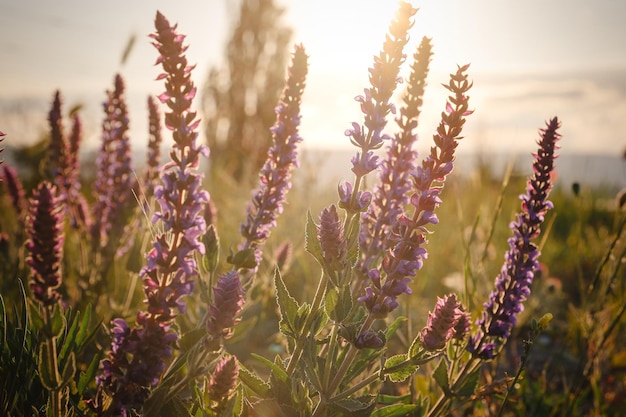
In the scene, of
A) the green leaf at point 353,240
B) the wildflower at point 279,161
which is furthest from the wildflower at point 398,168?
the wildflower at point 279,161

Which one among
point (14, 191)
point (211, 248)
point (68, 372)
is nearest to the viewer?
point (68, 372)

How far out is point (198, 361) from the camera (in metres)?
1.42

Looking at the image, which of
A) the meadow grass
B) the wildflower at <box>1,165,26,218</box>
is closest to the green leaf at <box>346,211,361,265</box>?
the meadow grass

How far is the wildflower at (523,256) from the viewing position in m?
1.58

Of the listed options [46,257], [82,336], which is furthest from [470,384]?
[46,257]

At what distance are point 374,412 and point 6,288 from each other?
182 centimetres

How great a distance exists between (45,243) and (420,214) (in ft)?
3.04

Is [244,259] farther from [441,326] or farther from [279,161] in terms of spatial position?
[441,326]

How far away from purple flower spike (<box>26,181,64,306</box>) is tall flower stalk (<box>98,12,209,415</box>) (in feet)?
0.67

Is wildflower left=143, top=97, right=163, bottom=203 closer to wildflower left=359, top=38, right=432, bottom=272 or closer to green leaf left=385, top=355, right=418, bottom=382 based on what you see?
wildflower left=359, top=38, right=432, bottom=272

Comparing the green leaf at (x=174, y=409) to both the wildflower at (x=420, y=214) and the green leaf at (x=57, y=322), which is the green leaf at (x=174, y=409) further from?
the wildflower at (x=420, y=214)

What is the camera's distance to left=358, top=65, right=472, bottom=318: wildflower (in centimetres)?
134

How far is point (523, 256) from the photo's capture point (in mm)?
1657

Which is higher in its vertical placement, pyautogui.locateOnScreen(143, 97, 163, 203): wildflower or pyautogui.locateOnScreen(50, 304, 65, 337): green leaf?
pyautogui.locateOnScreen(143, 97, 163, 203): wildflower
